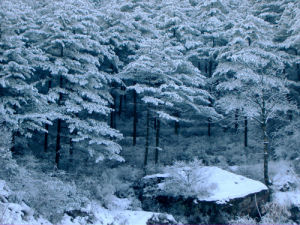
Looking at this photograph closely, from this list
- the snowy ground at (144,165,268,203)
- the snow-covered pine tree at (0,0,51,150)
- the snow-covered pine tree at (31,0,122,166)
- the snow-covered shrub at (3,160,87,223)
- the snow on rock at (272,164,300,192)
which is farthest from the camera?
the snow on rock at (272,164,300,192)

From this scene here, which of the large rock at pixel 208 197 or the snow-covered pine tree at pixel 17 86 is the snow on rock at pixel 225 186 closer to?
the large rock at pixel 208 197

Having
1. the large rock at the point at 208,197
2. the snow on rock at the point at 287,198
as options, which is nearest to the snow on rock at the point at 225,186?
the large rock at the point at 208,197

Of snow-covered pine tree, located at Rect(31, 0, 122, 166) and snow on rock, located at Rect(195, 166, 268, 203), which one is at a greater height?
snow-covered pine tree, located at Rect(31, 0, 122, 166)

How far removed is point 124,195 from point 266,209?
7.59m

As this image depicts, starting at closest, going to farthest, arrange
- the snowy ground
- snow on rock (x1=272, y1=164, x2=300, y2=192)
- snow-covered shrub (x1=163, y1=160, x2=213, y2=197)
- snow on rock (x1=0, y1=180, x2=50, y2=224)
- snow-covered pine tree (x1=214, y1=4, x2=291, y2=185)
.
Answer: snow on rock (x1=0, y1=180, x2=50, y2=224)
the snowy ground
snow-covered shrub (x1=163, y1=160, x2=213, y2=197)
snow on rock (x1=272, y1=164, x2=300, y2=192)
snow-covered pine tree (x1=214, y1=4, x2=291, y2=185)

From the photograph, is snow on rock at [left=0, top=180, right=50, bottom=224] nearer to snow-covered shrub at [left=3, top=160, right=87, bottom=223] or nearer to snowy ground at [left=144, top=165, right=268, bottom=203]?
snow-covered shrub at [left=3, top=160, right=87, bottom=223]

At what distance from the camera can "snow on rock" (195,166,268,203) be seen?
13594 mm

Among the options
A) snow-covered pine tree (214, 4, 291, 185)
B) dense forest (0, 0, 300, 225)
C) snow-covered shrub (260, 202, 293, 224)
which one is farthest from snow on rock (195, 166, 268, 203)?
snow-covered pine tree (214, 4, 291, 185)

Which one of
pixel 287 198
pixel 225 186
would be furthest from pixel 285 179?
pixel 225 186

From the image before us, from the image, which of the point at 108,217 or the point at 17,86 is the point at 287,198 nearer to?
the point at 108,217

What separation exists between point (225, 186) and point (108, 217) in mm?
6142

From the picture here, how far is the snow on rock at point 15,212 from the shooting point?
8.05 meters

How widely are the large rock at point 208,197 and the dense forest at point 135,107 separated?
0.09 meters

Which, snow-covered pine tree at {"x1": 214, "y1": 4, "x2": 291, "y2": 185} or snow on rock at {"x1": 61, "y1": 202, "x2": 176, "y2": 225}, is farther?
snow-covered pine tree at {"x1": 214, "y1": 4, "x2": 291, "y2": 185}
